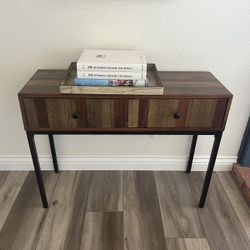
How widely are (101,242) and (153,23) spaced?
3.86ft

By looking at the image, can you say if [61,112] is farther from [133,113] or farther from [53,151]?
[53,151]

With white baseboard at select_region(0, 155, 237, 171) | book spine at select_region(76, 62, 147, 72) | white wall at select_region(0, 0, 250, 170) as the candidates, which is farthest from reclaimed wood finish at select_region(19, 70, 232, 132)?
white baseboard at select_region(0, 155, 237, 171)

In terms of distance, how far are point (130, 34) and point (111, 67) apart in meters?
0.34

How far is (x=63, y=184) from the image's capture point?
161 cm

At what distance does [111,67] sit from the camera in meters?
1.05

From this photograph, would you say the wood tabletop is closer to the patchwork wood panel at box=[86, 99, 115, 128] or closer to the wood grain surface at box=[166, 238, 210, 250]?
the patchwork wood panel at box=[86, 99, 115, 128]

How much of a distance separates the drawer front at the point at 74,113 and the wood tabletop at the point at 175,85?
44mm

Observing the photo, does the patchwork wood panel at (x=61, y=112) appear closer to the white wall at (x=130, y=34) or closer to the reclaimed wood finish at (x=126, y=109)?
the reclaimed wood finish at (x=126, y=109)

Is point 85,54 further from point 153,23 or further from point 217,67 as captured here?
point 217,67

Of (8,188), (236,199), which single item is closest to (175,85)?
(236,199)

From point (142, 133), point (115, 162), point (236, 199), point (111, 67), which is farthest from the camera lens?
point (115, 162)

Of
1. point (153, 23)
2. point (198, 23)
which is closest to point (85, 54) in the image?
Answer: point (153, 23)

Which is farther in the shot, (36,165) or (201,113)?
(36,165)

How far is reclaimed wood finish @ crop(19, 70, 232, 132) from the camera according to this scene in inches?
42.0
